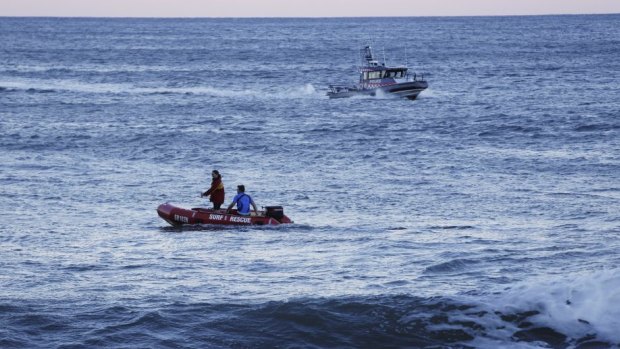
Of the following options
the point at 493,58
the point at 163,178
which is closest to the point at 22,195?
the point at 163,178

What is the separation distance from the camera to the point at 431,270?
19.0 metres

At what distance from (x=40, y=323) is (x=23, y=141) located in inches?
1010

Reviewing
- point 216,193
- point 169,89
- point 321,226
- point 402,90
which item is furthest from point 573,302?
point 169,89

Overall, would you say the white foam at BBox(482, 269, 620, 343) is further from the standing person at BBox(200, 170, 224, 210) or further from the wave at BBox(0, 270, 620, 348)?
the standing person at BBox(200, 170, 224, 210)

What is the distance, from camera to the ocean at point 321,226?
15.6 metres

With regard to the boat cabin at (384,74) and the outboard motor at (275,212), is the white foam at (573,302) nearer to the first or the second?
the outboard motor at (275,212)

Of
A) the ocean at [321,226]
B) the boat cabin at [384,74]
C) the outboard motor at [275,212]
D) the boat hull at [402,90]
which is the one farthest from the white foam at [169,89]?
the outboard motor at [275,212]

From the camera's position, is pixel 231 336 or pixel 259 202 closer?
pixel 231 336

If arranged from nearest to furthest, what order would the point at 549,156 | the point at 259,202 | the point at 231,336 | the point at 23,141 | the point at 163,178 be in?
the point at 231,336, the point at 259,202, the point at 163,178, the point at 549,156, the point at 23,141

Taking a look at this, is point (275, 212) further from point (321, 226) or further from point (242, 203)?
point (321, 226)

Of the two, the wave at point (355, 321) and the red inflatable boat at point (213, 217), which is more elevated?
the wave at point (355, 321)

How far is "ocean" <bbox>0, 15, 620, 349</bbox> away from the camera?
615 inches

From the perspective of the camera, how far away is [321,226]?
77.9 feet

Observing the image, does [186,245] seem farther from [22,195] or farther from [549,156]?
[549,156]
